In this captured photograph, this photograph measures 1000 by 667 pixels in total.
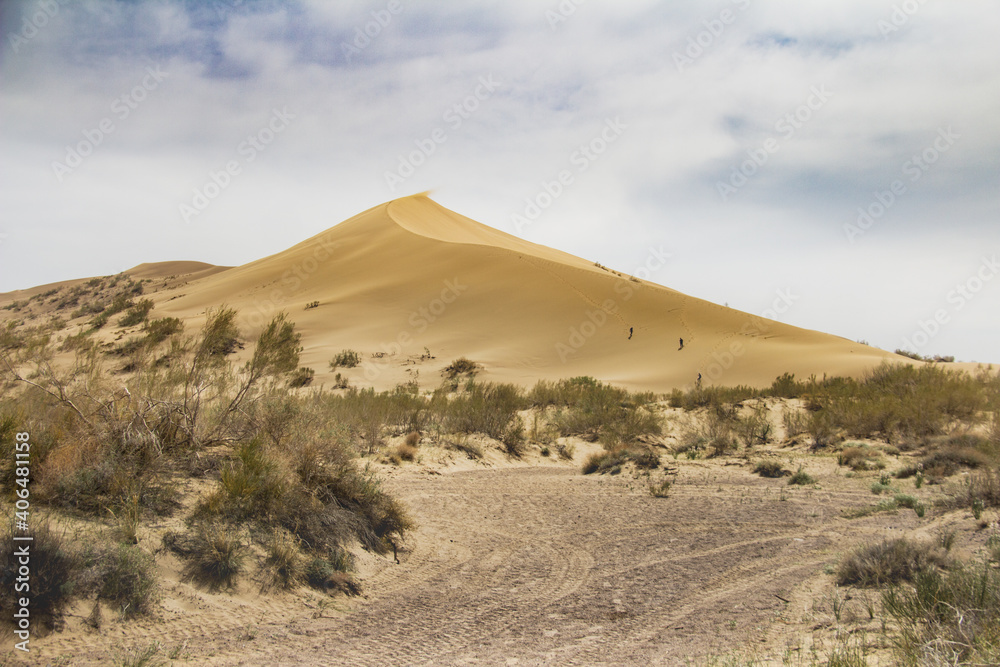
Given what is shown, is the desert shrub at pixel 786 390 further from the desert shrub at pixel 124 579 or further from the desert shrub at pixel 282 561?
the desert shrub at pixel 124 579

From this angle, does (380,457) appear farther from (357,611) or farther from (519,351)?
(519,351)

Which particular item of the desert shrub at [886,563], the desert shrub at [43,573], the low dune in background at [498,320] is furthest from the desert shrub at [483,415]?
the low dune in background at [498,320]

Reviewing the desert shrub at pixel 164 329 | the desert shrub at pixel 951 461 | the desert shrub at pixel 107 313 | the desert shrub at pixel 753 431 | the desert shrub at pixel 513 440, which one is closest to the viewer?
the desert shrub at pixel 951 461

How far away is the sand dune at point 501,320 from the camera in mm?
29891

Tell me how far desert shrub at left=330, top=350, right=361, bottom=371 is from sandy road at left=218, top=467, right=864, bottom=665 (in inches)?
668

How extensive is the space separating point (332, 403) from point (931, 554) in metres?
11.6

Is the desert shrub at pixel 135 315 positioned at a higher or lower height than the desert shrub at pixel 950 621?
higher

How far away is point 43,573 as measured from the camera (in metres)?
4.16

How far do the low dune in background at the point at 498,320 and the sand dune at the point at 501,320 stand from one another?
0.36 feet

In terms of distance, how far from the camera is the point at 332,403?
550 inches

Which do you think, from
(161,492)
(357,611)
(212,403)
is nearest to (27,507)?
(161,492)

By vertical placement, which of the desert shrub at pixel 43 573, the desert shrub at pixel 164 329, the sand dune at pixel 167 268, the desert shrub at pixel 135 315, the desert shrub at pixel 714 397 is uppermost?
the sand dune at pixel 167 268

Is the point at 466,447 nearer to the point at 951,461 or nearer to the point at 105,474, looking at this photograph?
the point at 105,474

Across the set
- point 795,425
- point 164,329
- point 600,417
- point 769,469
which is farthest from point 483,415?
point 164,329
